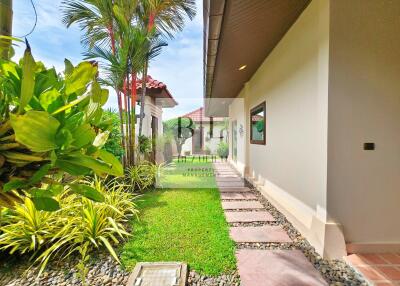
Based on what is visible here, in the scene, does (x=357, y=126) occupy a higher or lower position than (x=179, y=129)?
lower

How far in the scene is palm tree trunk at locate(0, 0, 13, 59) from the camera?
685 mm

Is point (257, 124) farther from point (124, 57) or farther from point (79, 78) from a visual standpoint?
point (79, 78)

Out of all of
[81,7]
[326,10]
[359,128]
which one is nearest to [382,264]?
[359,128]

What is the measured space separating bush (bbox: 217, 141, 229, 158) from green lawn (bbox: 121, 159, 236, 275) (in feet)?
31.2

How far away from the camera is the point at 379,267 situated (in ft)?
7.49

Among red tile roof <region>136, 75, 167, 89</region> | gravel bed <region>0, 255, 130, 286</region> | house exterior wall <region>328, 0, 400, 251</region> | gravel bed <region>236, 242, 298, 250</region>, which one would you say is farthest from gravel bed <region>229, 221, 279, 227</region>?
red tile roof <region>136, 75, 167, 89</region>

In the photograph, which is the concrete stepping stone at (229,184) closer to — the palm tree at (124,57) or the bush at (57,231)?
the palm tree at (124,57)

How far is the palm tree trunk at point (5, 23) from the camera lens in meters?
0.68

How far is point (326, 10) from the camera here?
2523mm

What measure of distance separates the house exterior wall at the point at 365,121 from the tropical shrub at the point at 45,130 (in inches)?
103

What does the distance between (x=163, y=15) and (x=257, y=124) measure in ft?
12.8

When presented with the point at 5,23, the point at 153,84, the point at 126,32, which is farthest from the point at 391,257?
the point at 153,84

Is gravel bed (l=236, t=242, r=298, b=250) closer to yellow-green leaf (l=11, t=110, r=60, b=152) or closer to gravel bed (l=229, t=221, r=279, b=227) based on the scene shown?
gravel bed (l=229, t=221, r=279, b=227)

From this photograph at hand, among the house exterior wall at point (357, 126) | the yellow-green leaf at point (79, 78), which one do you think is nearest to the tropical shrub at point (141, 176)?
the house exterior wall at point (357, 126)
